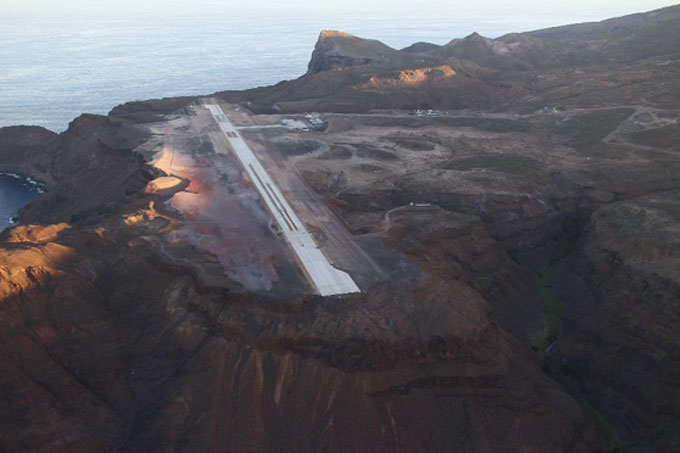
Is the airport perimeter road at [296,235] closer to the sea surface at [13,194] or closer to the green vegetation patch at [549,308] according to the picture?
the green vegetation patch at [549,308]

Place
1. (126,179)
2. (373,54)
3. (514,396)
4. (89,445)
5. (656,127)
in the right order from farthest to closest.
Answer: (373,54)
(656,127)
(126,179)
(514,396)
(89,445)

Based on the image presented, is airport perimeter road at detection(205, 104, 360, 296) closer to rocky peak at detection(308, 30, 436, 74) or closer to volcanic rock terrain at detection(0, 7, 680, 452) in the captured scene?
volcanic rock terrain at detection(0, 7, 680, 452)

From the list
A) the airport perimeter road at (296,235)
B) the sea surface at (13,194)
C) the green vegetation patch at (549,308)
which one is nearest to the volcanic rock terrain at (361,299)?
the green vegetation patch at (549,308)

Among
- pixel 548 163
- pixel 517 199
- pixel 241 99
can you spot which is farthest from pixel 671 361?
pixel 241 99

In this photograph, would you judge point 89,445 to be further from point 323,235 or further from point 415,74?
point 415,74

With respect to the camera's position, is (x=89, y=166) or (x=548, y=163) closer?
(x=548, y=163)
